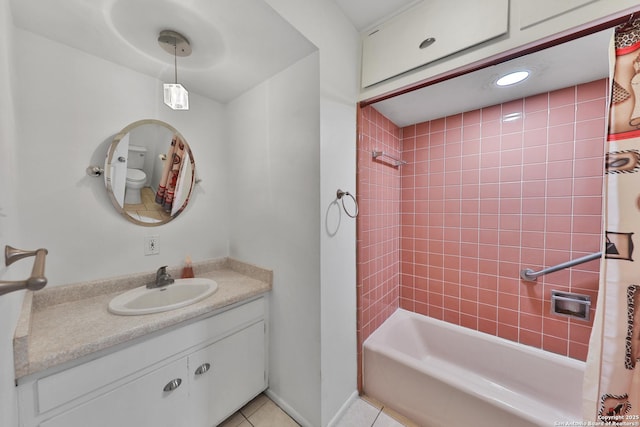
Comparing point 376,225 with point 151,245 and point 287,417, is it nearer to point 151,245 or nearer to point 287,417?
point 287,417

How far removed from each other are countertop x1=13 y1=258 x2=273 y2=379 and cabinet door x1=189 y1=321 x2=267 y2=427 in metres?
0.24

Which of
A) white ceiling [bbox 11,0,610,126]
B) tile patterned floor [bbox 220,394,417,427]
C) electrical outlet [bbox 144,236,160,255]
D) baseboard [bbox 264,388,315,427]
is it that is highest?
white ceiling [bbox 11,0,610,126]

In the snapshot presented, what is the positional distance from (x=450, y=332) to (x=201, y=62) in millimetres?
2598

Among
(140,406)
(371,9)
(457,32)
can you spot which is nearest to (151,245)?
(140,406)

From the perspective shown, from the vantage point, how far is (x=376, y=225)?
174cm

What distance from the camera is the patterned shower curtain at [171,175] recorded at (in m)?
1.49

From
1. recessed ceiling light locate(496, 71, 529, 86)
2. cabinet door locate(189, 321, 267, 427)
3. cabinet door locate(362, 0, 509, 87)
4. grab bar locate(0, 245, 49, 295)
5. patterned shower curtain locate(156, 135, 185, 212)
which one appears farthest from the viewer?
patterned shower curtain locate(156, 135, 185, 212)

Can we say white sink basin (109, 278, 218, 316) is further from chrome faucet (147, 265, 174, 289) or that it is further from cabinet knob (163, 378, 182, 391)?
cabinet knob (163, 378, 182, 391)

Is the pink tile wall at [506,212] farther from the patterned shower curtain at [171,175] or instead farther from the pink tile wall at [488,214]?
the patterned shower curtain at [171,175]

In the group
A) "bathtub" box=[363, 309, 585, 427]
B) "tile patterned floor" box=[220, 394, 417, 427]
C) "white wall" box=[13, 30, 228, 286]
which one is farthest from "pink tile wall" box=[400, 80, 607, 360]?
"white wall" box=[13, 30, 228, 286]

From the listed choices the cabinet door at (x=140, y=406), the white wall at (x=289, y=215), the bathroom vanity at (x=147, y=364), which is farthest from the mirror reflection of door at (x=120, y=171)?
the cabinet door at (x=140, y=406)

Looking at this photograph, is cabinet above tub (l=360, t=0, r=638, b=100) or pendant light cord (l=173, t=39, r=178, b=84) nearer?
cabinet above tub (l=360, t=0, r=638, b=100)

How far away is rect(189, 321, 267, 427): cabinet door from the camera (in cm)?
114

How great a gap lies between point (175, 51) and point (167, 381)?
1675mm
